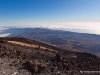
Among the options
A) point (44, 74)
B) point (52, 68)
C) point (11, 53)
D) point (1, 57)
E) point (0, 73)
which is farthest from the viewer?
point (11, 53)

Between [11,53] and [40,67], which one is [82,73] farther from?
[11,53]

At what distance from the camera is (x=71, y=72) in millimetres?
11781

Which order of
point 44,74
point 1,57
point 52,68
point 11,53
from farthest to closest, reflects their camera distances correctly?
point 11,53
point 1,57
point 52,68
point 44,74

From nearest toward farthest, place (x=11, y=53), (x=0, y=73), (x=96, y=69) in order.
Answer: (x=0, y=73) → (x=11, y=53) → (x=96, y=69)

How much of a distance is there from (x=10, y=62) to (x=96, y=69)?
8.44 m

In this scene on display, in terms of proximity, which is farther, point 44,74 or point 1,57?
point 1,57

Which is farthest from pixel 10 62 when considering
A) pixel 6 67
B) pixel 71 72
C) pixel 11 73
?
pixel 71 72

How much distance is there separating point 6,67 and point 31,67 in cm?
179

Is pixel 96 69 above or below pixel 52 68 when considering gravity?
below

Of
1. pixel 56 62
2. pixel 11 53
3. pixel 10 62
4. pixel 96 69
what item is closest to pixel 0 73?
pixel 10 62

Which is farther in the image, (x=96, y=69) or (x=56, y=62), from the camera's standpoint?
(x=96, y=69)

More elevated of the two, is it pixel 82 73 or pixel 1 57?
pixel 1 57

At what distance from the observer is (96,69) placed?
14680 mm

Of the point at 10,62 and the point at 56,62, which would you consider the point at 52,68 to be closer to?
the point at 56,62
